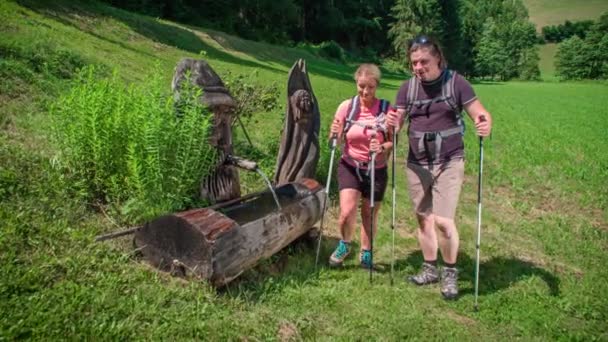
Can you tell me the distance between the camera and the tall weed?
4.68 m

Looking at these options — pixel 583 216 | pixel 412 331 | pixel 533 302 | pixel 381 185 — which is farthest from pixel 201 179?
pixel 583 216

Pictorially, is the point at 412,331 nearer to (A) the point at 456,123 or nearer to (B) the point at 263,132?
(A) the point at 456,123

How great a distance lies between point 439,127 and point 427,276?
1754mm

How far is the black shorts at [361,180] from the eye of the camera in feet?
18.1

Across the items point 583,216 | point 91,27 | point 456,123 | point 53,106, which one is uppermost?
Result: point 91,27

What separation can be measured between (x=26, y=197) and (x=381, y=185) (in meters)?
3.88

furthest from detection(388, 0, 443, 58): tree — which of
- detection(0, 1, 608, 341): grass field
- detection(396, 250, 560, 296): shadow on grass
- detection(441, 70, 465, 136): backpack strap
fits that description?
detection(441, 70, 465, 136): backpack strap

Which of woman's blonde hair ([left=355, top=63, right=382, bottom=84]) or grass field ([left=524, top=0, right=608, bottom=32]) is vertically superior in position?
grass field ([left=524, top=0, right=608, bottom=32])

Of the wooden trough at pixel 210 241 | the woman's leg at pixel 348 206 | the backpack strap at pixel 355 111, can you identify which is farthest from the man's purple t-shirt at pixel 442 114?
the wooden trough at pixel 210 241

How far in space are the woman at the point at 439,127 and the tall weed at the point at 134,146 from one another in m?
2.21

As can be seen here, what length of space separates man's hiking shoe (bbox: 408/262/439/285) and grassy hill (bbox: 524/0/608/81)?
115 metres

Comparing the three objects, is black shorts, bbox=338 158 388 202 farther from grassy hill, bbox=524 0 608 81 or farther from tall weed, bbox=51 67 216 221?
grassy hill, bbox=524 0 608 81

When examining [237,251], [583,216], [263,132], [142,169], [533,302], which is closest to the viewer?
[237,251]

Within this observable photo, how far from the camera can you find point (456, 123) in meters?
4.90
